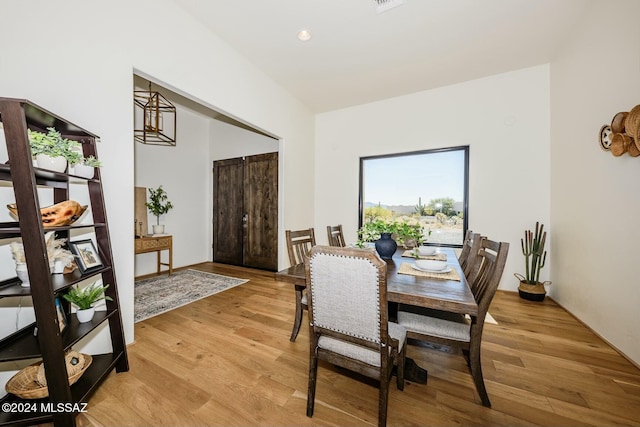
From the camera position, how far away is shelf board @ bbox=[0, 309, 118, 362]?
1.15 meters

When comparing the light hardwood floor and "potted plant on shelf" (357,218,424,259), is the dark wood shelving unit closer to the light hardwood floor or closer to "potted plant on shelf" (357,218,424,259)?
the light hardwood floor

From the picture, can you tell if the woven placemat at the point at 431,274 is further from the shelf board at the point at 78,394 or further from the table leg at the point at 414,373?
the shelf board at the point at 78,394

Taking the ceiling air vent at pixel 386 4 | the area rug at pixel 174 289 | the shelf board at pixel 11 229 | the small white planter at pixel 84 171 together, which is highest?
the ceiling air vent at pixel 386 4

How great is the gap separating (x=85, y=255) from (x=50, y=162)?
0.60m

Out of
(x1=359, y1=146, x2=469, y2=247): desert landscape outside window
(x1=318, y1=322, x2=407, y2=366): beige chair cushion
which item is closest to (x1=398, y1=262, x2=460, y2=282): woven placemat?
(x1=318, y1=322, x2=407, y2=366): beige chair cushion

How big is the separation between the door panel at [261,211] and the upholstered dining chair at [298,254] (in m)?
1.96

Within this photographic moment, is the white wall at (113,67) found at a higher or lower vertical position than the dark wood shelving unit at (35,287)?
higher

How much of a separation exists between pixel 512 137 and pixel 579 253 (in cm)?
169

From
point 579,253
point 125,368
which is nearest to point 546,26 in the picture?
point 579,253

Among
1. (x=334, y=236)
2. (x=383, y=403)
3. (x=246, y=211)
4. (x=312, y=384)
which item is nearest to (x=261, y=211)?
(x=246, y=211)

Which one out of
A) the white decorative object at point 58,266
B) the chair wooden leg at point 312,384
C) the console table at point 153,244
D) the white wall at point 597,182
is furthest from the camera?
the console table at point 153,244

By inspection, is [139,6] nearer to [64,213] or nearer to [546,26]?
[64,213]

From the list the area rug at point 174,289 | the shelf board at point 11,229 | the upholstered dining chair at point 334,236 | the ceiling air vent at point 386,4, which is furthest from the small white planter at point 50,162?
the ceiling air vent at point 386,4

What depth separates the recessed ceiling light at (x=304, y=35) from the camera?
2.61 meters
